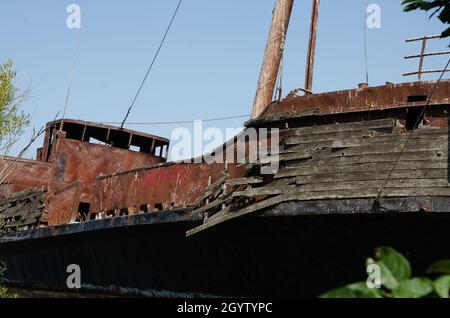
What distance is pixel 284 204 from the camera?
860 cm

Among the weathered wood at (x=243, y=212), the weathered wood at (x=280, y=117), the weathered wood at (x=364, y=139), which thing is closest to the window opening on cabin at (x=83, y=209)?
the weathered wood at (x=280, y=117)

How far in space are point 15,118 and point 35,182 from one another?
4.26m

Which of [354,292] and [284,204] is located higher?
[284,204]

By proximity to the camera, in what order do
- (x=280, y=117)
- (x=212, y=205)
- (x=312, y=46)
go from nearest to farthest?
1. (x=212, y=205)
2. (x=280, y=117)
3. (x=312, y=46)

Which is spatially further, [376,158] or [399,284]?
[376,158]

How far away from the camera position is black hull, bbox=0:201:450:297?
8.16m

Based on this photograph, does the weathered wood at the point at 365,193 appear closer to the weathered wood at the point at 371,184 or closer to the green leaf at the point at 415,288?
the weathered wood at the point at 371,184

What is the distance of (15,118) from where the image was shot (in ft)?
39.6

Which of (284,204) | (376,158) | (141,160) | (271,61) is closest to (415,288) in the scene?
(376,158)

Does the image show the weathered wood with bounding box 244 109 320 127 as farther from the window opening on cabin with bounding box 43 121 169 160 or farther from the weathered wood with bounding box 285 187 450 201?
the window opening on cabin with bounding box 43 121 169 160

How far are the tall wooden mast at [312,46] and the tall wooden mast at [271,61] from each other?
1.85ft

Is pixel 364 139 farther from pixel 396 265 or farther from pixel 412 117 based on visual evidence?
pixel 396 265

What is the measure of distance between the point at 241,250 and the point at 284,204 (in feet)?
4.89
